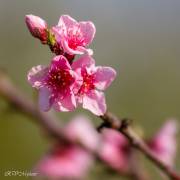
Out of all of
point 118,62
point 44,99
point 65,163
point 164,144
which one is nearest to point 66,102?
point 44,99

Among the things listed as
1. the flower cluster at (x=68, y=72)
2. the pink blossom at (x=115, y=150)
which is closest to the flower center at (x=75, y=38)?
the flower cluster at (x=68, y=72)

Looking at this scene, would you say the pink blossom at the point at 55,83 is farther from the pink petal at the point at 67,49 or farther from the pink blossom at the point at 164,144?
the pink blossom at the point at 164,144

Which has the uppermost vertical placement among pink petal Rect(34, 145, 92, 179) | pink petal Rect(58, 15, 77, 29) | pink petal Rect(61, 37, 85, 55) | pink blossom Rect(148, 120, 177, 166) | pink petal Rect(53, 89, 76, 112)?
pink petal Rect(34, 145, 92, 179)

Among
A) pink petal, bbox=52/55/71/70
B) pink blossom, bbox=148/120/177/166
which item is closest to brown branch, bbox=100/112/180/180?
pink petal, bbox=52/55/71/70

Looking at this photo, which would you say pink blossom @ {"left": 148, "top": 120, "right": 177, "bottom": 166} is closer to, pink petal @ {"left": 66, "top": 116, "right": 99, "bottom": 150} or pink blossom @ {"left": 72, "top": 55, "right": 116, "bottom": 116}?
pink petal @ {"left": 66, "top": 116, "right": 99, "bottom": 150}

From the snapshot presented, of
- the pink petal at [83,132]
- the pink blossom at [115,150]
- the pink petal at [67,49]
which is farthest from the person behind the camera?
the pink petal at [83,132]

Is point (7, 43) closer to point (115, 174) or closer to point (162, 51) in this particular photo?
point (162, 51)

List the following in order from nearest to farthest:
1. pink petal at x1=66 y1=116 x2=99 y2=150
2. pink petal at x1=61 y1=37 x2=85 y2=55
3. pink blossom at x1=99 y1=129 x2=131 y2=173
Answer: pink petal at x1=61 y1=37 x2=85 y2=55
pink blossom at x1=99 y1=129 x2=131 y2=173
pink petal at x1=66 y1=116 x2=99 y2=150

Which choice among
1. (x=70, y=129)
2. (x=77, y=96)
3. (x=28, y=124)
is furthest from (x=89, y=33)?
(x=28, y=124)
